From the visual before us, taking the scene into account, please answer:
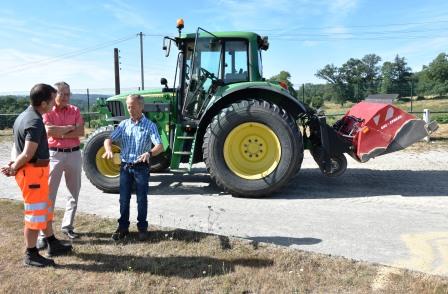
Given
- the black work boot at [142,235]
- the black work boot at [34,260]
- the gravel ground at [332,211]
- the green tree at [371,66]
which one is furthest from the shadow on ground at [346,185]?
the green tree at [371,66]

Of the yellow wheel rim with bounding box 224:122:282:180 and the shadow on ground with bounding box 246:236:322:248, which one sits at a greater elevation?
the yellow wheel rim with bounding box 224:122:282:180

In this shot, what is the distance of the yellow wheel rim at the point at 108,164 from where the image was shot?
702 centimetres

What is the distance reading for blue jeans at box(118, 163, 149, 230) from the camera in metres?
4.47

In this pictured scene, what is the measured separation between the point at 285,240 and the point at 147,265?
1474 mm

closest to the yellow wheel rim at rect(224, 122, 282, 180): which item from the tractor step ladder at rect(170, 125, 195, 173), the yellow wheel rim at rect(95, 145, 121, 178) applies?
the tractor step ladder at rect(170, 125, 195, 173)

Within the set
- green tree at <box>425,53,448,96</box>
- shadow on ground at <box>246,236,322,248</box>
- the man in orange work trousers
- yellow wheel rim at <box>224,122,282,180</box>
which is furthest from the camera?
green tree at <box>425,53,448,96</box>

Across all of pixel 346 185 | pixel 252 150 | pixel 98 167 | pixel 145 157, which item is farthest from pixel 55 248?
pixel 346 185

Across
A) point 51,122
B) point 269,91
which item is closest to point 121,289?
point 51,122

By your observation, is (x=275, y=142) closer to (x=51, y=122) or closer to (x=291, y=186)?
(x=291, y=186)

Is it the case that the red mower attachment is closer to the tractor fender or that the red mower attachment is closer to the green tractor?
the green tractor

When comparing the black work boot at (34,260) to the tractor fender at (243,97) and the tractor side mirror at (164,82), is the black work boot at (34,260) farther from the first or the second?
the tractor side mirror at (164,82)

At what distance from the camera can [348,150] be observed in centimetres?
674

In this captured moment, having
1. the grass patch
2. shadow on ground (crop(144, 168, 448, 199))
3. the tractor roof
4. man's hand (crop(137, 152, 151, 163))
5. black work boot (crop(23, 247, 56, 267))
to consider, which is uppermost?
the tractor roof

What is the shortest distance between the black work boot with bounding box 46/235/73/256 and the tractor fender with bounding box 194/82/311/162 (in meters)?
2.96
